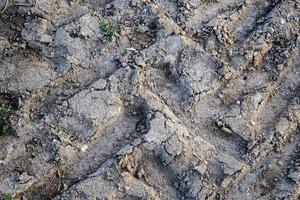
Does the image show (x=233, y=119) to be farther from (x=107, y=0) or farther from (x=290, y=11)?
(x=107, y=0)

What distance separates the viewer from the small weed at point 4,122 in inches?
147

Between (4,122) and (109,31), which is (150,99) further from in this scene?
(4,122)

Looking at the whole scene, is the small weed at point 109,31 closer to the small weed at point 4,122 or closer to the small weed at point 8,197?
the small weed at point 4,122

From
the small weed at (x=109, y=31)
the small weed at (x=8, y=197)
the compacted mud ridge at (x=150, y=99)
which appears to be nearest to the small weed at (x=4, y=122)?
the compacted mud ridge at (x=150, y=99)

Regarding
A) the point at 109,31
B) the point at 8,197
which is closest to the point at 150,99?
the point at 109,31

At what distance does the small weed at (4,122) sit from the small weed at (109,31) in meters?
1.05

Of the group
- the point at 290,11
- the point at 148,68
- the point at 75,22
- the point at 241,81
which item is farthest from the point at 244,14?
the point at 75,22

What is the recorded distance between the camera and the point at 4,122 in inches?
148

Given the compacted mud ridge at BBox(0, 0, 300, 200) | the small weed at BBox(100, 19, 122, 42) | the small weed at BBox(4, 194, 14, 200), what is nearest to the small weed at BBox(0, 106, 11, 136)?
the compacted mud ridge at BBox(0, 0, 300, 200)

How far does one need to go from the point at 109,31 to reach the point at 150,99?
2.47 ft

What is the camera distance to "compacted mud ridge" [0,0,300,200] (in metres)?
3.67

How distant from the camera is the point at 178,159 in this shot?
3.74m

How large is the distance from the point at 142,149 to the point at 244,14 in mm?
1665

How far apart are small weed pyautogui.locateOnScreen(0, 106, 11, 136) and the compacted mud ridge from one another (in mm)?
20
